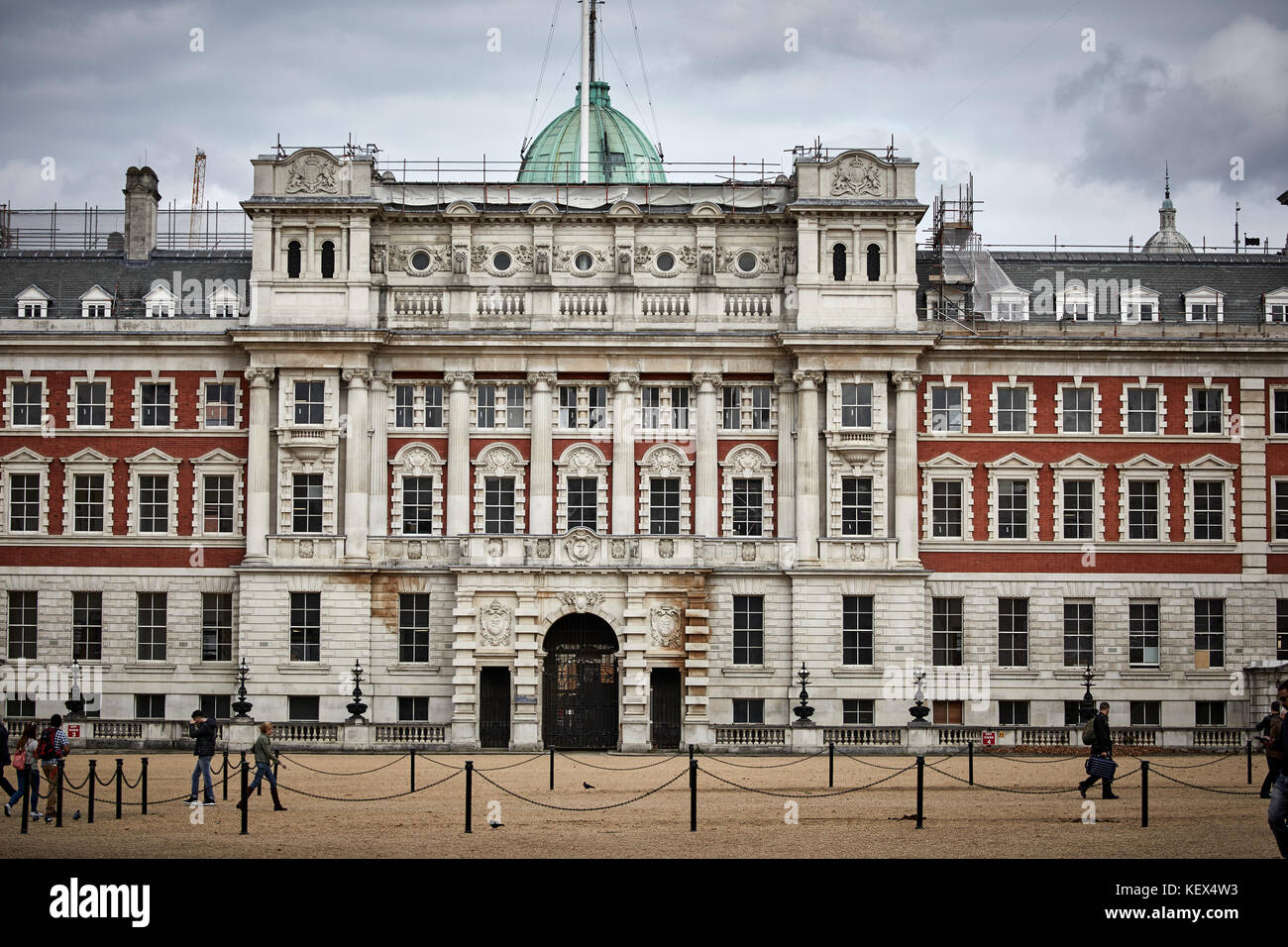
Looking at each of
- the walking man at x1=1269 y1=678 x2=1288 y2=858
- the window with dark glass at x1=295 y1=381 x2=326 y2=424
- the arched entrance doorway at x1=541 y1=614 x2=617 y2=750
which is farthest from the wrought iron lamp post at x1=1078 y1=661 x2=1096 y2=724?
the window with dark glass at x1=295 y1=381 x2=326 y2=424

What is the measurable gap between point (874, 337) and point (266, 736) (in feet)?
101

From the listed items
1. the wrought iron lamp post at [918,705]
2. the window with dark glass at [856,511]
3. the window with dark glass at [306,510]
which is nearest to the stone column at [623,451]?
the window with dark glass at [856,511]

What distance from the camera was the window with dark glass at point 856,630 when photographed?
6022 centimetres

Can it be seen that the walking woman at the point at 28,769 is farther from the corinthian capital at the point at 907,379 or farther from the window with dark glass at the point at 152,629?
the corinthian capital at the point at 907,379

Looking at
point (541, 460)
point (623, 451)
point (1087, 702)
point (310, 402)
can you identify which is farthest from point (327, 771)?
point (1087, 702)

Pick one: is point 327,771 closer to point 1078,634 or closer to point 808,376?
point 808,376

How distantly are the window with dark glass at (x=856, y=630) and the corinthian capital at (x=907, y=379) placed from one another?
7.97 meters

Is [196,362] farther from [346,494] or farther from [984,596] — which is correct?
[984,596]

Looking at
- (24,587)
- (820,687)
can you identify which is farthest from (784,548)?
(24,587)

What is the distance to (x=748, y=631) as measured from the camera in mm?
60469

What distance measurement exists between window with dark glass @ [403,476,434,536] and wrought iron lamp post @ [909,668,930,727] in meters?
18.8

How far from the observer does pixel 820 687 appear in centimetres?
5988
